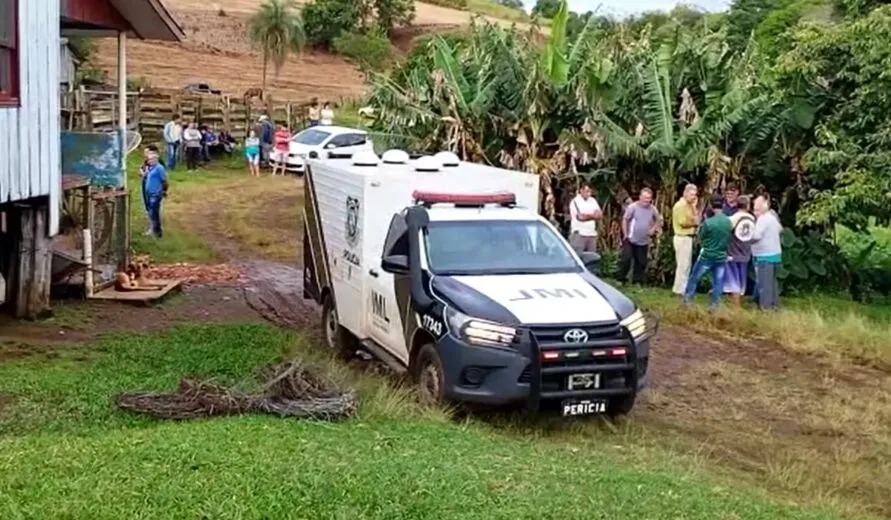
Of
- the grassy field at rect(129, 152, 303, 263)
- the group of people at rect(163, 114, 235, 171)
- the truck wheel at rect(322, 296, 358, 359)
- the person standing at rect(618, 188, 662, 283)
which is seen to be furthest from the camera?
the group of people at rect(163, 114, 235, 171)

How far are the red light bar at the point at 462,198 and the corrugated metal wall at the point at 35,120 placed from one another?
4.51 meters

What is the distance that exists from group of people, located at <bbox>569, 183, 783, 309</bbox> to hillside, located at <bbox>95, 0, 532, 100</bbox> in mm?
29711

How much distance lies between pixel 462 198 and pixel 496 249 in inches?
28.2

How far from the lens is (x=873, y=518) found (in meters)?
7.98

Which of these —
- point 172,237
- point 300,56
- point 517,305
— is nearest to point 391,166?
point 517,305

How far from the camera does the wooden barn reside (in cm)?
1251

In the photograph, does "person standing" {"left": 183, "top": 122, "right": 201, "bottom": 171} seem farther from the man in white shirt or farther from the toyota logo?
the toyota logo

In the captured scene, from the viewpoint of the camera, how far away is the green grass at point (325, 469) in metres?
6.24

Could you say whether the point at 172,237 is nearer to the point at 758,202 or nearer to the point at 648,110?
the point at 648,110

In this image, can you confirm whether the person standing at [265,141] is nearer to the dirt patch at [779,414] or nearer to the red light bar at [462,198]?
the dirt patch at [779,414]

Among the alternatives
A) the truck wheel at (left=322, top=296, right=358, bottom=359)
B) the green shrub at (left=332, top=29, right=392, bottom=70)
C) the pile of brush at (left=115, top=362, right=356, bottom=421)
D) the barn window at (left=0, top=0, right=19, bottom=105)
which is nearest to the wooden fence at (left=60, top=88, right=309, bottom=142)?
the green shrub at (left=332, top=29, right=392, bottom=70)

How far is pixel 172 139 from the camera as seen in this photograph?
106ft

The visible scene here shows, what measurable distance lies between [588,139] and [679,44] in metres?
2.43

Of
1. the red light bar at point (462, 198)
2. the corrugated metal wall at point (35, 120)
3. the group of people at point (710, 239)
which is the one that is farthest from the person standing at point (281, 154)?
the red light bar at point (462, 198)
